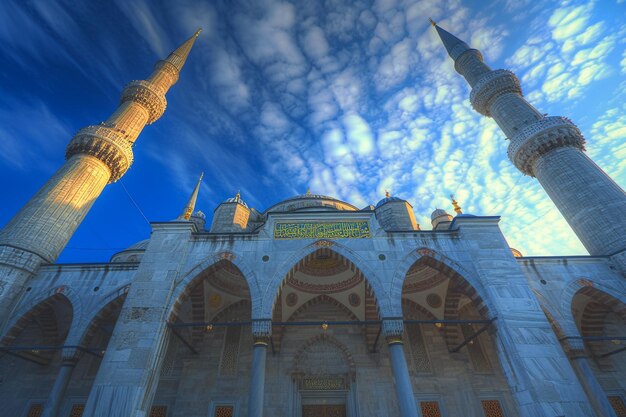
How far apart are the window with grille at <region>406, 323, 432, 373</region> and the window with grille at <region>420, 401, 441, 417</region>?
3.40 feet

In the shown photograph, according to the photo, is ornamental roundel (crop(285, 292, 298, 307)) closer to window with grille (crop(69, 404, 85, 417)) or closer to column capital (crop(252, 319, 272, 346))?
column capital (crop(252, 319, 272, 346))

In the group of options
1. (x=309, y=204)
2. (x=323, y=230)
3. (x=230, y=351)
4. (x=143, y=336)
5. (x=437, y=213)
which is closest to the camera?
(x=143, y=336)

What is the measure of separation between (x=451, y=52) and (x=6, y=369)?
29328mm

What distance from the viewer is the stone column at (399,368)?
735 cm

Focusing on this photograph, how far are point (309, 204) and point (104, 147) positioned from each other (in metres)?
10.5

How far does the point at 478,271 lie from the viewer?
30.8 ft

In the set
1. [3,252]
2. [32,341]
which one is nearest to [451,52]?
[3,252]

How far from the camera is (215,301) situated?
41.1 ft

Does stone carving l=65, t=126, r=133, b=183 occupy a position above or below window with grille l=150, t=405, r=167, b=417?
above

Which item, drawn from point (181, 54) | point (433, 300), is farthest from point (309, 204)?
point (181, 54)

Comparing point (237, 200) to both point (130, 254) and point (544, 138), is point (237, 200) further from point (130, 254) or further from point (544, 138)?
point (544, 138)

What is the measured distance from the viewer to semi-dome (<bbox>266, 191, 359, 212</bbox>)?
16.8m

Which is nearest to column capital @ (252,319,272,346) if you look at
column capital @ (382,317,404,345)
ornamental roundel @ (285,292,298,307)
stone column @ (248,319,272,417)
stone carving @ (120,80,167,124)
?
stone column @ (248,319,272,417)

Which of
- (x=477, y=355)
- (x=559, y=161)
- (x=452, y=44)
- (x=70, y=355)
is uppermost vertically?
(x=452, y=44)
